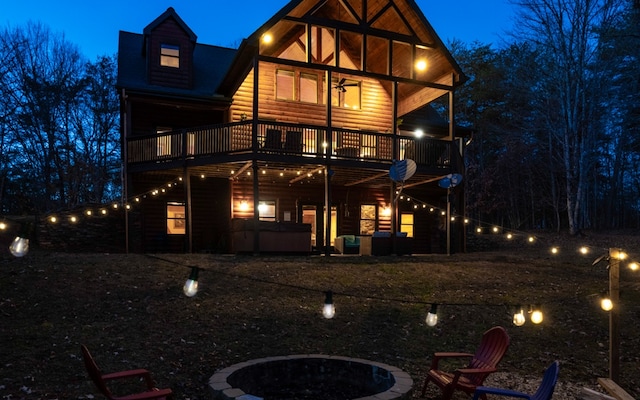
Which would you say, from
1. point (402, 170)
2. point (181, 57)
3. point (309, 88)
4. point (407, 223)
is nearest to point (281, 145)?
point (402, 170)

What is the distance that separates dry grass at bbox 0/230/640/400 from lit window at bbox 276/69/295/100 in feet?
28.1

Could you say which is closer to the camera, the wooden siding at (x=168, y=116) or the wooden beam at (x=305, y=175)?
the wooden beam at (x=305, y=175)

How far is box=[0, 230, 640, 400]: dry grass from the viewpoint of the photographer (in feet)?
22.3

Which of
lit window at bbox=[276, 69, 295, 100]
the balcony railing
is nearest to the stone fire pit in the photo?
the balcony railing

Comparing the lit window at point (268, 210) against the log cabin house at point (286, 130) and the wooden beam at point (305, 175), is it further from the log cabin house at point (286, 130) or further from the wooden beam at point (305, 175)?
the wooden beam at point (305, 175)

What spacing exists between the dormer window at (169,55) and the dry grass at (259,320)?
31.2ft

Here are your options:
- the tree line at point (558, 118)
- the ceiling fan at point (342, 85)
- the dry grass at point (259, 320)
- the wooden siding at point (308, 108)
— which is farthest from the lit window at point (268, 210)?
the tree line at point (558, 118)

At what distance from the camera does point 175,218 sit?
18672mm

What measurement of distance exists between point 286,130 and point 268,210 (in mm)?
4981

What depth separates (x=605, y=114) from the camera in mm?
24984

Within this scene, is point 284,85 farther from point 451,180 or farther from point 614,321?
point 614,321

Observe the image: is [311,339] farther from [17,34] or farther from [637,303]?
[17,34]

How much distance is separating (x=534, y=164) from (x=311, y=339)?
27.0 meters

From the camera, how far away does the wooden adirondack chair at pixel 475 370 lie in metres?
5.40
